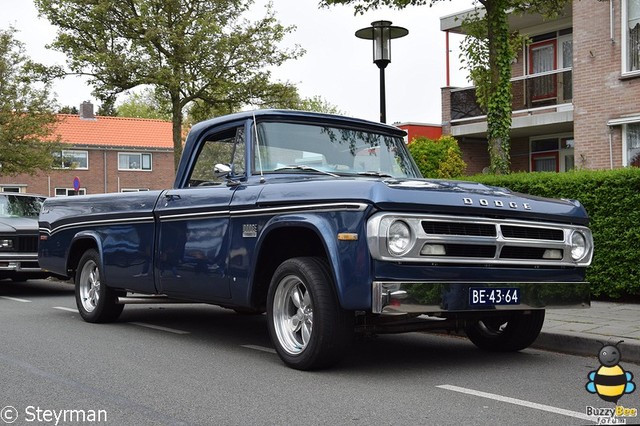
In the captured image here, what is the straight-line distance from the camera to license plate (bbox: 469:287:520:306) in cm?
571

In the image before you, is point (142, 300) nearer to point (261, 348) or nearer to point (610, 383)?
point (261, 348)

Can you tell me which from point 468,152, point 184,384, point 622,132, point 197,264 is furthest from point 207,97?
point 184,384

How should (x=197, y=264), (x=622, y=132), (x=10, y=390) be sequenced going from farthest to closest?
1. (x=622, y=132)
2. (x=197, y=264)
3. (x=10, y=390)

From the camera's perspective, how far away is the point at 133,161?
59.2m

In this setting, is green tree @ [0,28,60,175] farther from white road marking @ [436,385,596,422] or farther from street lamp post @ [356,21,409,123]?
white road marking @ [436,385,596,422]

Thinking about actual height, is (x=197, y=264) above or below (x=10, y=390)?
above

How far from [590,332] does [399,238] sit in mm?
2836

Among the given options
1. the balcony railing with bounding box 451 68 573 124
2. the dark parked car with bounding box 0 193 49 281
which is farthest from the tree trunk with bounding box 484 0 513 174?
the balcony railing with bounding box 451 68 573 124

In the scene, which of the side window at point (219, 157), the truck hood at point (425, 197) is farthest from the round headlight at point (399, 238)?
the side window at point (219, 157)

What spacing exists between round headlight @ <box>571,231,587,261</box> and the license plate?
77 cm

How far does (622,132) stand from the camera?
17734 mm

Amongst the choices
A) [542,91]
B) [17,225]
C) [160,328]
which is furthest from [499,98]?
[542,91]

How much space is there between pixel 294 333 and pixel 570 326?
3007 mm

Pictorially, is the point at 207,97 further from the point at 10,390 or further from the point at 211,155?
the point at 10,390
